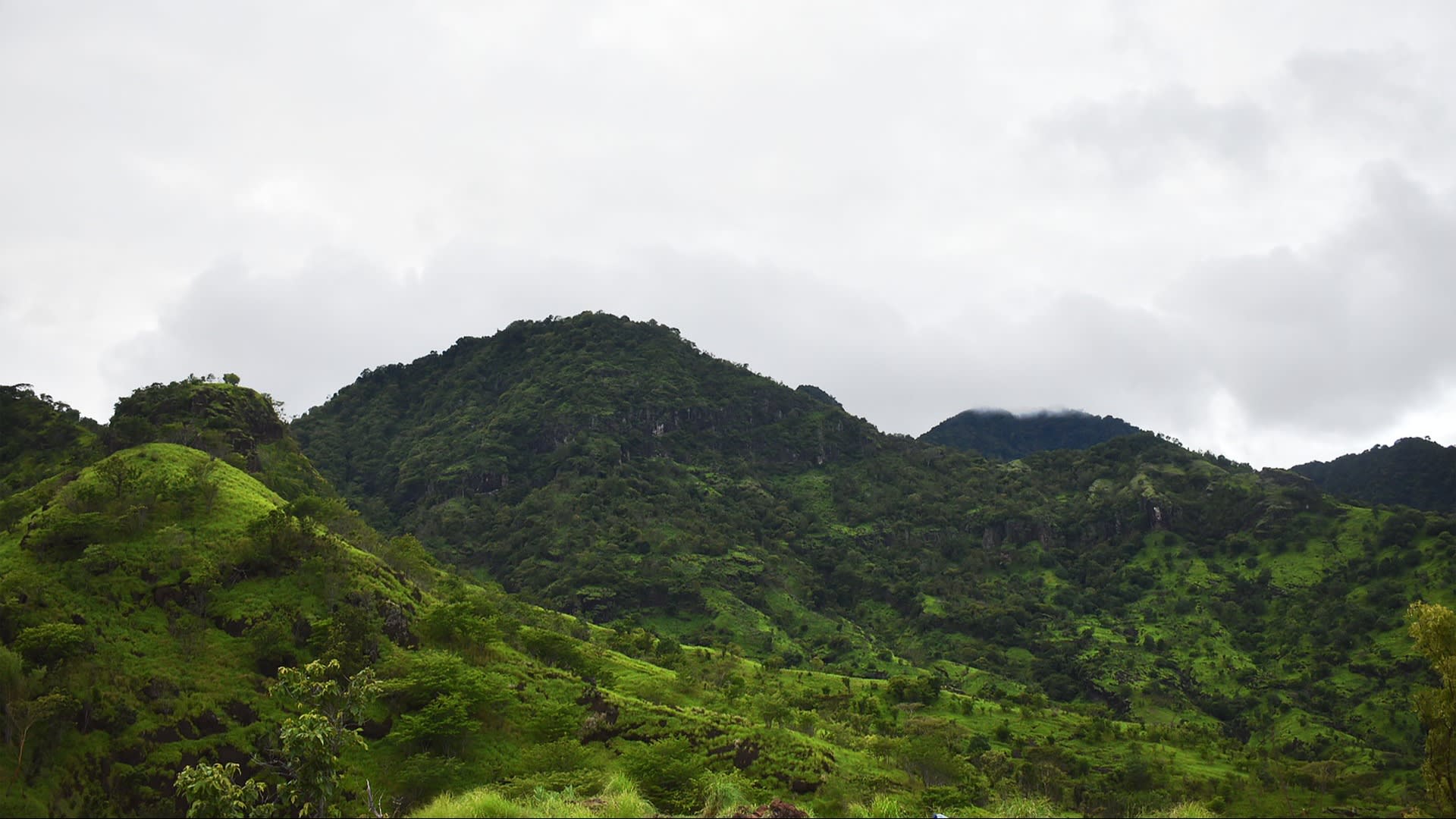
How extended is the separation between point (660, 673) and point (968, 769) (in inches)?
1164

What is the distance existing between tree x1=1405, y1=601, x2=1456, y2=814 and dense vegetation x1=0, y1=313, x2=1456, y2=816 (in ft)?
1.01

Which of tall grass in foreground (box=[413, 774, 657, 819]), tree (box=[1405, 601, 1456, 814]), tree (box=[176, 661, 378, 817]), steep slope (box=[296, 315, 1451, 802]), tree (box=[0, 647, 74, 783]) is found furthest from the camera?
steep slope (box=[296, 315, 1451, 802])

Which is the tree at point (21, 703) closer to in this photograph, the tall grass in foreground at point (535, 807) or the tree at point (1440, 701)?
the tall grass in foreground at point (535, 807)

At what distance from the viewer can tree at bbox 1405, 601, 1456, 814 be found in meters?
30.5

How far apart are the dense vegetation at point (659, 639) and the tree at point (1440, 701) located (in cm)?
31

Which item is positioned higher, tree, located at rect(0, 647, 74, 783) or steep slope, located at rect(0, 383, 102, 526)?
steep slope, located at rect(0, 383, 102, 526)

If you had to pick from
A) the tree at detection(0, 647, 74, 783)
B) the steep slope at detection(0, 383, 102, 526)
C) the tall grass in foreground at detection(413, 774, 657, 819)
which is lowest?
the tree at detection(0, 647, 74, 783)

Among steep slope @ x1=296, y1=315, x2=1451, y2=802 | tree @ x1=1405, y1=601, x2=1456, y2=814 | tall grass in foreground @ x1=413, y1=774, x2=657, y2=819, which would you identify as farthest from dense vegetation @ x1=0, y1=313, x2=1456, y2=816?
steep slope @ x1=296, y1=315, x2=1451, y2=802

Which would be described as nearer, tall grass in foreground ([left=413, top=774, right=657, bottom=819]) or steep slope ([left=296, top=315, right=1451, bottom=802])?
tall grass in foreground ([left=413, top=774, right=657, bottom=819])

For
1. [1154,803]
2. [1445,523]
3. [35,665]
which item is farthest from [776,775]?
[1445,523]

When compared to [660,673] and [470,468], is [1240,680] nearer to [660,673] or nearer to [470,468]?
[660,673]

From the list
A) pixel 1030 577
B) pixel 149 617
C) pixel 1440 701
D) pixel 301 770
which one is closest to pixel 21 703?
pixel 149 617

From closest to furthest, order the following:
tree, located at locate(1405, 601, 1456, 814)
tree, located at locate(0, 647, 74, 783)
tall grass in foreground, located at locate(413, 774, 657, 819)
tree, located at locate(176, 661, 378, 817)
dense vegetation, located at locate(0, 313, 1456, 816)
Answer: tall grass in foreground, located at locate(413, 774, 657, 819), tree, located at locate(176, 661, 378, 817), tree, located at locate(1405, 601, 1456, 814), tree, located at locate(0, 647, 74, 783), dense vegetation, located at locate(0, 313, 1456, 816)

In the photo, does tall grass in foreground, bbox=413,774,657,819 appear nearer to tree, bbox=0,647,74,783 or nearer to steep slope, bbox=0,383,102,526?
tree, bbox=0,647,74,783
